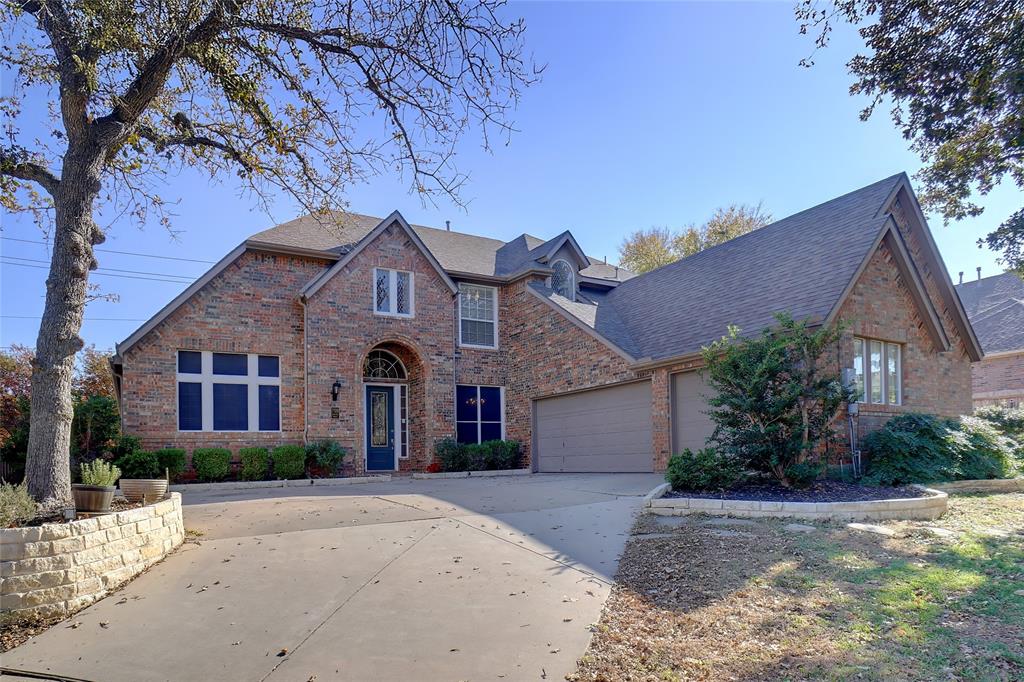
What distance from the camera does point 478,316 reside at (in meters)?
18.6

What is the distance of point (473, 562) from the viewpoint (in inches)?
236

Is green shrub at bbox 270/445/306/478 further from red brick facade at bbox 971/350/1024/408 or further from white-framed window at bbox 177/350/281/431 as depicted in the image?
red brick facade at bbox 971/350/1024/408

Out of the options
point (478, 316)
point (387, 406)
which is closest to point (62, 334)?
point (387, 406)

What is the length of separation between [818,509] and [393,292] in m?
11.8

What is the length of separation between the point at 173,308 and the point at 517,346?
890 cm

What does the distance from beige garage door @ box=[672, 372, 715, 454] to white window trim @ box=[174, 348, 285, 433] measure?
9165 mm

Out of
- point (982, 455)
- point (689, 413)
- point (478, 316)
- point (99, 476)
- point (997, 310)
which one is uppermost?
point (997, 310)

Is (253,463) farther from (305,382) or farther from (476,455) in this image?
(476,455)

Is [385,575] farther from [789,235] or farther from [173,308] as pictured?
[789,235]

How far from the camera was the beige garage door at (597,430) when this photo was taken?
1460 cm

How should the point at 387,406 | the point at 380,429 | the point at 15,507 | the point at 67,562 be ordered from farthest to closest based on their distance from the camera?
the point at 387,406 → the point at 380,429 → the point at 15,507 → the point at 67,562

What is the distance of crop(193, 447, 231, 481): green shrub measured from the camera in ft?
44.5

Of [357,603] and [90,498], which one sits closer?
[357,603]

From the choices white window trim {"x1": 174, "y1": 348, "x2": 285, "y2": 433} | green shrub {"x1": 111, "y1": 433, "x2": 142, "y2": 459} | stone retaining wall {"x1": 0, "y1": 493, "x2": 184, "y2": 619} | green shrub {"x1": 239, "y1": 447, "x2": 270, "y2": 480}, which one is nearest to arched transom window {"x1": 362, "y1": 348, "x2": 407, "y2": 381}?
white window trim {"x1": 174, "y1": 348, "x2": 285, "y2": 433}
